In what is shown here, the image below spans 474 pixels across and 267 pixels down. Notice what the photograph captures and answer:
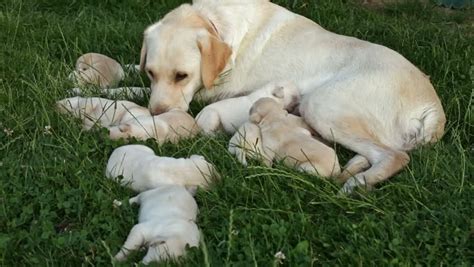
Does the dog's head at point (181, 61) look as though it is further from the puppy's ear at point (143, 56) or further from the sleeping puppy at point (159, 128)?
the sleeping puppy at point (159, 128)

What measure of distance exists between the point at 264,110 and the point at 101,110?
97 cm

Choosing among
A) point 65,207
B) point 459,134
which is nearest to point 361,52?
point 459,134

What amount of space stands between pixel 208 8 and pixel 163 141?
1121 millimetres

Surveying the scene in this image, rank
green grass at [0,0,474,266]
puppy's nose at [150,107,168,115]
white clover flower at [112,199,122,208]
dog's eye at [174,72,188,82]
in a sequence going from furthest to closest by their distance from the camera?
1. dog's eye at [174,72,188,82]
2. puppy's nose at [150,107,168,115]
3. white clover flower at [112,199,122,208]
4. green grass at [0,0,474,266]

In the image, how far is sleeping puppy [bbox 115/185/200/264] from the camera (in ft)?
9.00

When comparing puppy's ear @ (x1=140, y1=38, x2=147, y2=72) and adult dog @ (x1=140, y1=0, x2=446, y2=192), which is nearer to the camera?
adult dog @ (x1=140, y1=0, x2=446, y2=192)

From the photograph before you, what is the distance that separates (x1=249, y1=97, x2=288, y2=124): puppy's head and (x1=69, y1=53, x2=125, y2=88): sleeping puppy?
129 cm

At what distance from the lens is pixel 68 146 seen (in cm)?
375

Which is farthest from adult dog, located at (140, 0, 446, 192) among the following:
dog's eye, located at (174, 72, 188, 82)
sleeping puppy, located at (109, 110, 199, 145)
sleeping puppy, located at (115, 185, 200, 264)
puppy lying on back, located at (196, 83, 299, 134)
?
sleeping puppy, located at (115, 185, 200, 264)

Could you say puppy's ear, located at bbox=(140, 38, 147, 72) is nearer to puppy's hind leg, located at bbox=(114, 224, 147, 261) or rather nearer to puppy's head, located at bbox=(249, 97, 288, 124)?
puppy's head, located at bbox=(249, 97, 288, 124)

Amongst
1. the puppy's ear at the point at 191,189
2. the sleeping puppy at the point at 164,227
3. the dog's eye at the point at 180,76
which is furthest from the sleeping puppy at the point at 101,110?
the sleeping puppy at the point at 164,227

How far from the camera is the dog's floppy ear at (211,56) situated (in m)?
4.30

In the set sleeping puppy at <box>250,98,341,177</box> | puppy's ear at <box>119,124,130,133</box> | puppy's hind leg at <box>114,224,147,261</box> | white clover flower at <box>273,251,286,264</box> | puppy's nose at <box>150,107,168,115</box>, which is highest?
white clover flower at <box>273,251,286,264</box>

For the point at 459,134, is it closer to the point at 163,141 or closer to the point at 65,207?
the point at 163,141
